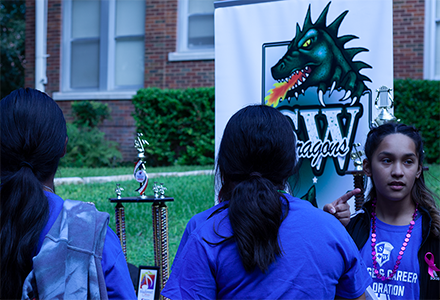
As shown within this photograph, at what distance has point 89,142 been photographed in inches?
395

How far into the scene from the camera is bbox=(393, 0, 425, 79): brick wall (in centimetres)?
848

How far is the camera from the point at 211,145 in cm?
941

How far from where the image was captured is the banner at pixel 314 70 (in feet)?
9.64

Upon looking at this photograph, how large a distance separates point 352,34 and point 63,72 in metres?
9.51

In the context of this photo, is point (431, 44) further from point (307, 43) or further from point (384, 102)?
point (384, 102)

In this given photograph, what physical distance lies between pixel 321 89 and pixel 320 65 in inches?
6.5

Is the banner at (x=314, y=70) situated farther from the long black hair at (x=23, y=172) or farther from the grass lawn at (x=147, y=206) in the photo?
the long black hair at (x=23, y=172)

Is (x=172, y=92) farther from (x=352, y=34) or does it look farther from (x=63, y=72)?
(x=352, y=34)

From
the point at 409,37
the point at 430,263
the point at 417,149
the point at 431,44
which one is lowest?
the point at 430,263

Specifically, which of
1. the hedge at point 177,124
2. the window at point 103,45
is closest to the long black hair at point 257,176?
the hedge at point 177,124

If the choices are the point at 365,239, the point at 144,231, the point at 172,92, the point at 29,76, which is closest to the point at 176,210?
Result: the point at 144,231

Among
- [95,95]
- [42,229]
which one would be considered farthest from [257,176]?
[95,95]

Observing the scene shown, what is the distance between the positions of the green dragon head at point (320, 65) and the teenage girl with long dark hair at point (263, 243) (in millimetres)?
1681

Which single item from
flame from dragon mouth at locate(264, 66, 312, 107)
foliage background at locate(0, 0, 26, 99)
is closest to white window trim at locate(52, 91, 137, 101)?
foliage background at locate(0, 0, 26, 99)
